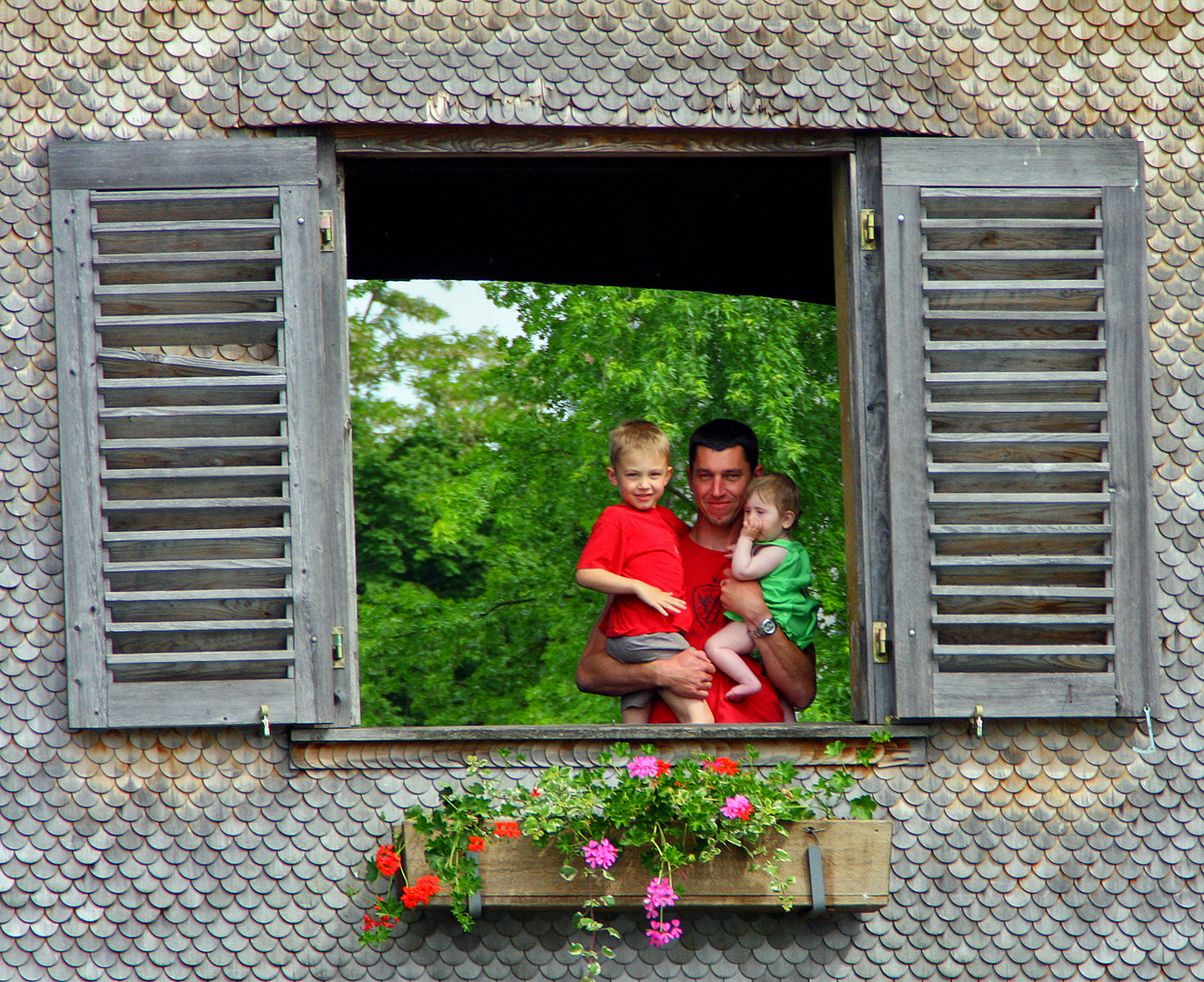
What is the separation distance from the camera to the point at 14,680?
3984 mm

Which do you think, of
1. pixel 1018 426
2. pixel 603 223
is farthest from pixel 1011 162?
pixel 603 223

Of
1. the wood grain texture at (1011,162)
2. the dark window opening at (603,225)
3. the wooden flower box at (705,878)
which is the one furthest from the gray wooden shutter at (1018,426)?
the dark window opening at (603,225)

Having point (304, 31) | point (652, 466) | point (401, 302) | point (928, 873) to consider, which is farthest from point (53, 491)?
point (401, 302)

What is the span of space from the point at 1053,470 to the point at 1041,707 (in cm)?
66

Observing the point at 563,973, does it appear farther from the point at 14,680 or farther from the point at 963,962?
the point at 14,680

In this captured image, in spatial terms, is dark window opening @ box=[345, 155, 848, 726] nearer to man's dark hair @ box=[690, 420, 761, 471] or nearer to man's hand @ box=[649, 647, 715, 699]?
man's dark hair @ box=[690, 420, 761, 471]

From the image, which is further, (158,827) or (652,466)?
(652,466)

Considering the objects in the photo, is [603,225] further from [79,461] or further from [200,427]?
[79,461]

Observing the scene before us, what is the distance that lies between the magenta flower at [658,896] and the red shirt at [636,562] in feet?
3.30

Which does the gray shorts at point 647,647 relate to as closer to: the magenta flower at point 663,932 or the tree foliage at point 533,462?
the magenta flower at point 663,932

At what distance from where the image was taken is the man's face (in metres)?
4.88

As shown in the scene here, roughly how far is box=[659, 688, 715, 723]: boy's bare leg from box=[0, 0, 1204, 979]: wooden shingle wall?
0.57m

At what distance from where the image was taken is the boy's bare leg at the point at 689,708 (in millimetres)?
4430

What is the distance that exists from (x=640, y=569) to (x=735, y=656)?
0.41 m
